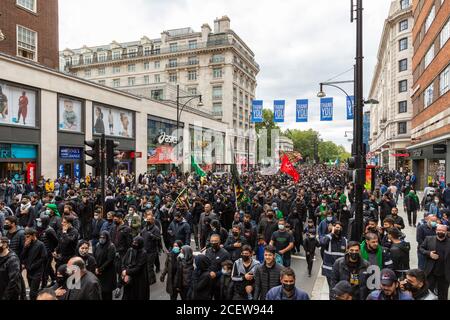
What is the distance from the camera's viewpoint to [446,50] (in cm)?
2125

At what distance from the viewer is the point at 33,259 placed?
243 inches

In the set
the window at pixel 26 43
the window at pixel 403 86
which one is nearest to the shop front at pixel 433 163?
the window at pixel 403 86

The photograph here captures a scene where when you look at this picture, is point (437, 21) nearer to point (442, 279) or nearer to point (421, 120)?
point (421, 120)

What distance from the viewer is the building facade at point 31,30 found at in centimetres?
2313

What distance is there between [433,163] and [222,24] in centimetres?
5044

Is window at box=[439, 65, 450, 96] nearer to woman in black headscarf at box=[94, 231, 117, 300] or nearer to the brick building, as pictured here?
the brick building

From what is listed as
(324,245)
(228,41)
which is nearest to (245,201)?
(324,245)

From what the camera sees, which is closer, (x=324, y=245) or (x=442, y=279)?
(x=442, y=279)

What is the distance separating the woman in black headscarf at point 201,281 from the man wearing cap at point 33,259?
2.89 m

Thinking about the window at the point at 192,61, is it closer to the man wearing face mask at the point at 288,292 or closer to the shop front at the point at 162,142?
the shop front at the point at 162,142

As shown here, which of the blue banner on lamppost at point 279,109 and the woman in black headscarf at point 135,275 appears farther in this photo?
the blue banner on lamppost at point 279,109

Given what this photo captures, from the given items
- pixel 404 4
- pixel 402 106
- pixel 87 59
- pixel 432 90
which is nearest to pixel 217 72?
pixel 87 59

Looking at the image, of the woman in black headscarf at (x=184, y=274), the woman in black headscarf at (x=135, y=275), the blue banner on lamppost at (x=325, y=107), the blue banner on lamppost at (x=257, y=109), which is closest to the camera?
the woman in black headscarf at (x=184, y=274)
